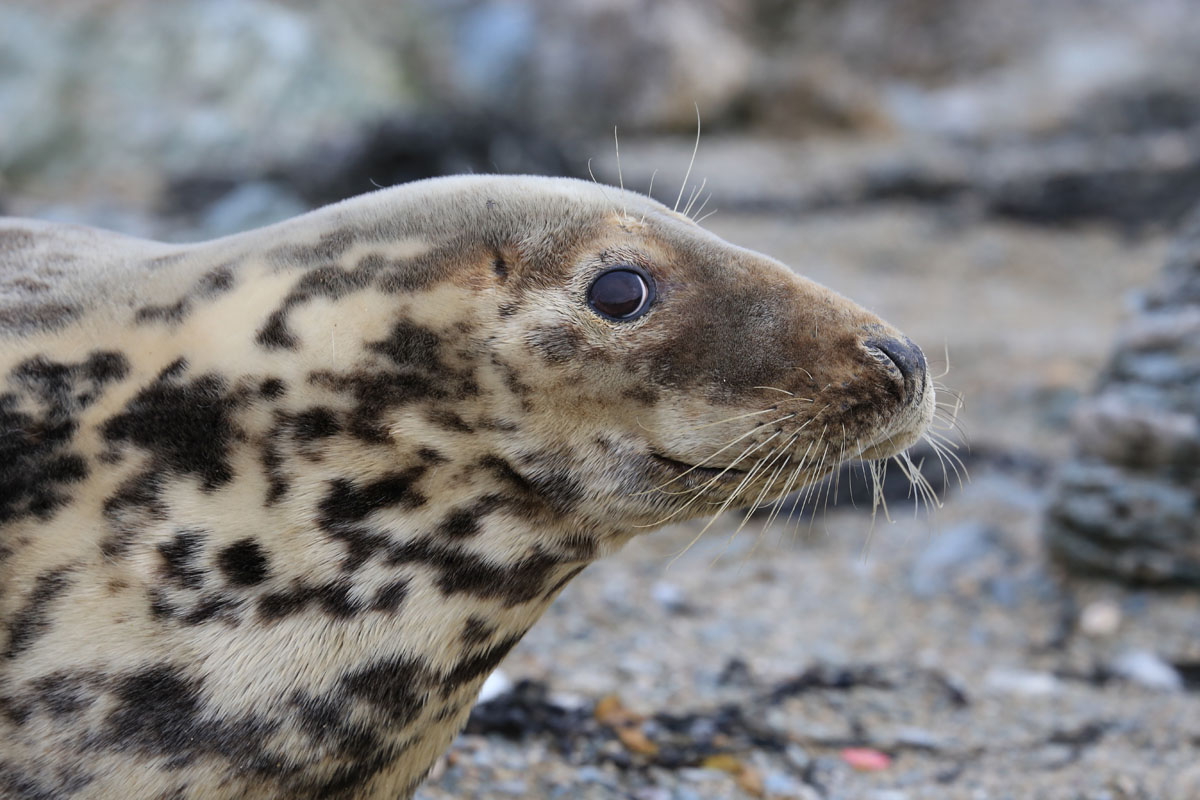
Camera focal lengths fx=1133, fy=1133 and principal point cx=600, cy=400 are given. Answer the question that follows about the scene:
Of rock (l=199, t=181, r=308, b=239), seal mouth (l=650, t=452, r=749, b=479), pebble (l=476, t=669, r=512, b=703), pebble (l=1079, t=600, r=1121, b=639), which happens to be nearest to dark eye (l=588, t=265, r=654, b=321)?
seal mouth (l=650, t=452, r=749, b=479)

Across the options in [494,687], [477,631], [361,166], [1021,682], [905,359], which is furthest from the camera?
[361,166]

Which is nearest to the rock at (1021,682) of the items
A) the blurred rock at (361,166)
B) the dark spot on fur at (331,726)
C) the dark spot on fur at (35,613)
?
the dark spot on fur at (331,726)

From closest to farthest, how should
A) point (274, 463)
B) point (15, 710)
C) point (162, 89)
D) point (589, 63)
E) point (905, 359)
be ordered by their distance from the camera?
1. point (15, 710)
2. point (274, 463)
3. point (905, 359)
4. point (162, 89)
5. point (589, 63)

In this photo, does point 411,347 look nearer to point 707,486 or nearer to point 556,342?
point 556,342

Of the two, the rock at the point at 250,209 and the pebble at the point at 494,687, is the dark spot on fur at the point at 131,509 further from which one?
the rock at the point at 250,209

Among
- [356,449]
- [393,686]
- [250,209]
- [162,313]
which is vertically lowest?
[393,686]

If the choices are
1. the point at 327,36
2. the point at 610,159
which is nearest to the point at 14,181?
the point at 327,36

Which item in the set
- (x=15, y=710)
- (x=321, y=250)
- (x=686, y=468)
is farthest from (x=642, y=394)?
(x=15, y=710)
